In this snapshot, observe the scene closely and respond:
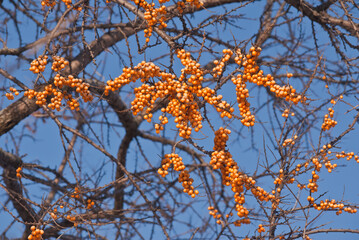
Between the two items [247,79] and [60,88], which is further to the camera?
[60,88]

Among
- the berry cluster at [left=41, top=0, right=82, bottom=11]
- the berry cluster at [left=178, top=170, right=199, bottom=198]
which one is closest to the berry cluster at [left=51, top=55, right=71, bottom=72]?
the berry cluster at [left=41, top=0, right=82, bottom=11]

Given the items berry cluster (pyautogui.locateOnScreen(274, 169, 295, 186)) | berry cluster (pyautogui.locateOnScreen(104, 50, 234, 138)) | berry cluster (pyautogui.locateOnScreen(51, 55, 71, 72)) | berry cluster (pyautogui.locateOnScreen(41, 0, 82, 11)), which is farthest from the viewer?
berry cluster (pyautogui.locateOnScreen(41, 0, 82, 11))

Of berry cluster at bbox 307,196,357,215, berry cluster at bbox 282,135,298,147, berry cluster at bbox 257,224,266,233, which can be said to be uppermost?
berry cluster at bbox 282,135,298,147

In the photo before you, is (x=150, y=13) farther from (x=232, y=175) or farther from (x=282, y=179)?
(x=282, y=179)

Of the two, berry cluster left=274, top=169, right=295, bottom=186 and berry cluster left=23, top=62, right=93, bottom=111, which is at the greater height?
berry cluster left=23, top=62, right=93, bottom=111

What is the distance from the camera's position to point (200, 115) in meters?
2.89

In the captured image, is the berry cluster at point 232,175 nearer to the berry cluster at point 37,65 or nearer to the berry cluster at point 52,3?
the berry cluster at point 37,65

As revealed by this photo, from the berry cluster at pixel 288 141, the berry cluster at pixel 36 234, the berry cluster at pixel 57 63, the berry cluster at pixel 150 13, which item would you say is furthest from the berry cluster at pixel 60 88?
the berry cluster at pixel 288 141

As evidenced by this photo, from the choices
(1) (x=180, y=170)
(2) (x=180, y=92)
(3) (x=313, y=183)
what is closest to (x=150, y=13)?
(2) (x=180, y=92)

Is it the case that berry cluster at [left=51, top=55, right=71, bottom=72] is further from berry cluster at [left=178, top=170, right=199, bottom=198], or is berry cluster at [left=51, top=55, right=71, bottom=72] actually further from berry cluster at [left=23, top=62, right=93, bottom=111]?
berry cluster at [left=178, top=170, right=199, bottom=198]

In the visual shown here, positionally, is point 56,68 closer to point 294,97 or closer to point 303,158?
point 294,97

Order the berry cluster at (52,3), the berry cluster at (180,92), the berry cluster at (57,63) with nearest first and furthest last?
the berry cluster at (180,92), the berry cluster at (57,63), the berry cluster at (52,3)

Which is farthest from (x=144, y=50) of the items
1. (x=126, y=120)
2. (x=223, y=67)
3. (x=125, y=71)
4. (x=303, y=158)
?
(x=126, y=120)

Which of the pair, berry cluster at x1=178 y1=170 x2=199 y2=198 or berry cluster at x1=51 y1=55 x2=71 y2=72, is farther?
berry cluster at x1=51 y1=55 x2=71 y2=72
